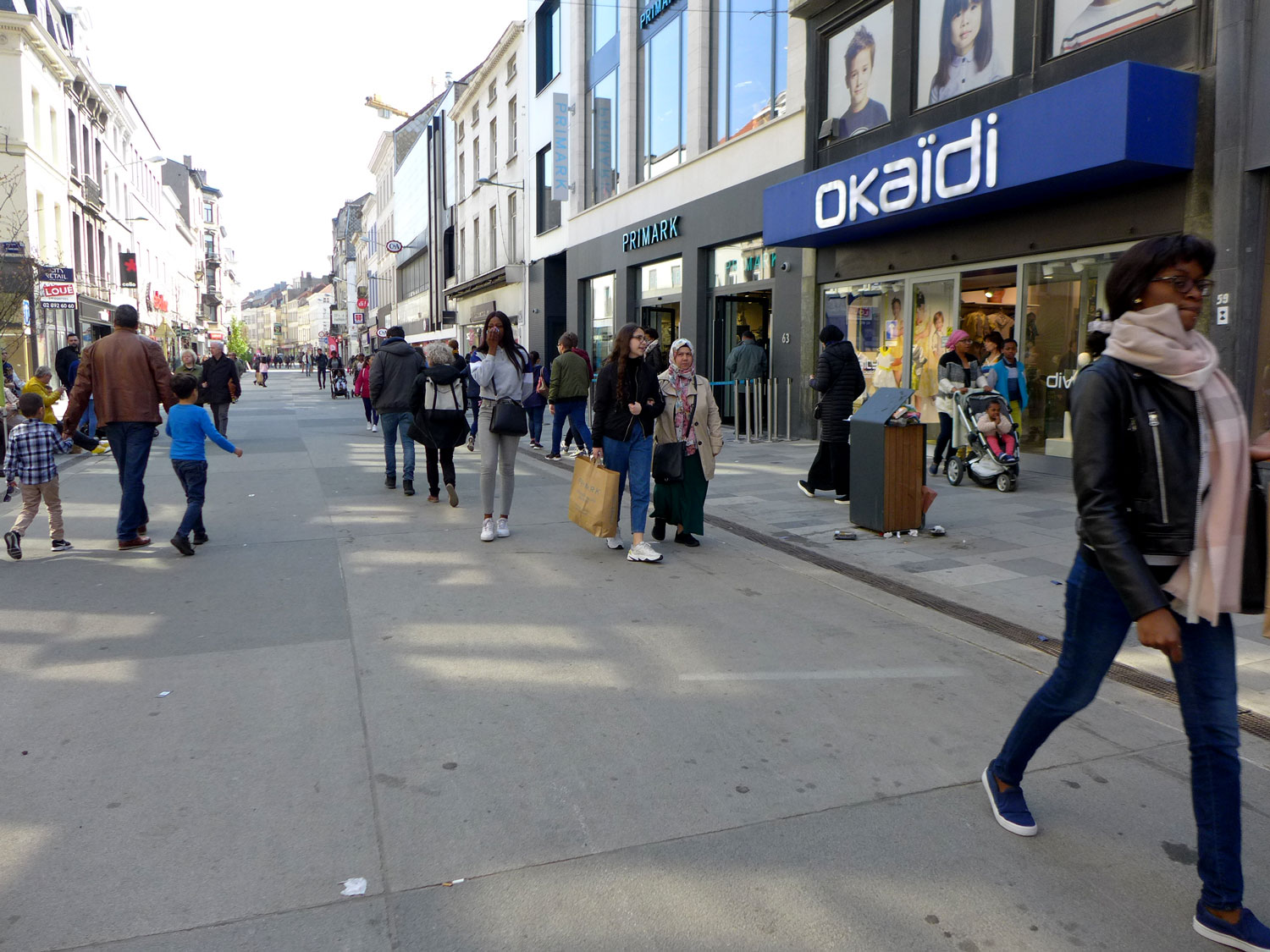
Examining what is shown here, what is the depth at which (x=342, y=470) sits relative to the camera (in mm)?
12242

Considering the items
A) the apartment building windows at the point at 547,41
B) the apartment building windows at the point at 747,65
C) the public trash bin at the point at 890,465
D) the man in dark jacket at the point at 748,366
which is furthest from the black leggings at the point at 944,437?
the apartment building windows at the point at 547,41

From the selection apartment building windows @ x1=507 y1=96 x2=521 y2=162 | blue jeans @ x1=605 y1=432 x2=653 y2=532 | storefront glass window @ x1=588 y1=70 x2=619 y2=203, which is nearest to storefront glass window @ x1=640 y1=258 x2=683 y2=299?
storefront glass window @ x1=588 y1=70 x2=619 y2=203

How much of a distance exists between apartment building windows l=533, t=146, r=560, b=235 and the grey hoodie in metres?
16.0

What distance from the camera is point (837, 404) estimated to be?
942cm

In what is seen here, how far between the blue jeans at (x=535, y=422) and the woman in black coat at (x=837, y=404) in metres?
5.82

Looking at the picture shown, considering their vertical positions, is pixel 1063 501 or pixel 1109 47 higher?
pixel 1109 47

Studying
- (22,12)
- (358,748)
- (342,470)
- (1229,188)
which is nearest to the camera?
(358,748)

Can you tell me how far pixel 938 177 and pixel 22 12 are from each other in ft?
94.8

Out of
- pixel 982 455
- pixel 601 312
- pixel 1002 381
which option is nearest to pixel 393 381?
pixel 982 455

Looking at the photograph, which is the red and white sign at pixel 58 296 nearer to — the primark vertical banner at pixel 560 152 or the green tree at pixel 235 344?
the primark vertical banner at pixel 560 152

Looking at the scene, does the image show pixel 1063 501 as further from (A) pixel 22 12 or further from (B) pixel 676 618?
(A) pixel 22 12

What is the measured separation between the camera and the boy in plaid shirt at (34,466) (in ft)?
23.6

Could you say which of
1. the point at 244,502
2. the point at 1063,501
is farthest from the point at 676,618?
the point at 244,502

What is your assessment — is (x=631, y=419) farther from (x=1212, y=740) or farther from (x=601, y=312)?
(x=601, y=312)
